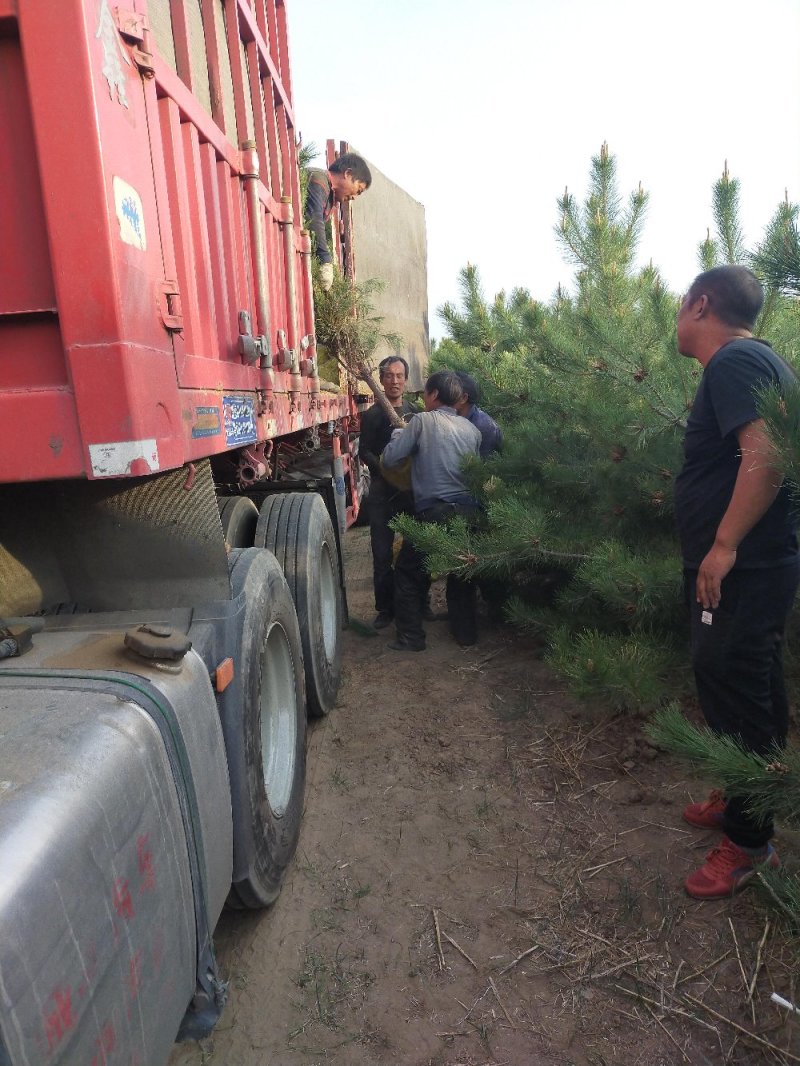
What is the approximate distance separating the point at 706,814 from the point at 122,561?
2.10 metres

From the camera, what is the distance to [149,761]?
4.10ft

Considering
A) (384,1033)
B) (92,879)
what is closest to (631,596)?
(384,1033)

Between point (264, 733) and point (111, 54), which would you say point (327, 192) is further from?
point (264, 733)

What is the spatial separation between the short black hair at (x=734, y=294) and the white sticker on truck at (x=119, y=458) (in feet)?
5.41

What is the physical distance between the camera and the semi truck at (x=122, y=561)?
102 centimetres

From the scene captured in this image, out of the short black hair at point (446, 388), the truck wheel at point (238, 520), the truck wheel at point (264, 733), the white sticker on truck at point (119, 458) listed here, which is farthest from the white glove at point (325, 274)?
the white sticker on truck at point (119, 458)

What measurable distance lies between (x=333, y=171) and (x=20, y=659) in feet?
14.8

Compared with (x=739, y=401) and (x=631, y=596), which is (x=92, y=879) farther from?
(x=631, y=596)

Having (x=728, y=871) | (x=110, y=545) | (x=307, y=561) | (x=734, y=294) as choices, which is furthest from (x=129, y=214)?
(x=728, y=871)

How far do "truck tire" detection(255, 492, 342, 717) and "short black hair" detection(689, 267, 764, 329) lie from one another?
1820 millimetres

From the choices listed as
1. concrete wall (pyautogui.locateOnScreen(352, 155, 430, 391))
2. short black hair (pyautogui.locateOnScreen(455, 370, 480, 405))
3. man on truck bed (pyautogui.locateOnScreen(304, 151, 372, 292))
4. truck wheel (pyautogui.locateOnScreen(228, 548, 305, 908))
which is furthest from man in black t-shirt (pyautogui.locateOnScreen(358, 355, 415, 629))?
truck wheel (pyautogui.locateOnScreen(228, 548, 305, 908))

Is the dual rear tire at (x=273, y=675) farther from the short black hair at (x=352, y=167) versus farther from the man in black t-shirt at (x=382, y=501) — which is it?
the short black hair at (x=352, y=167)

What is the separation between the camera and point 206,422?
6.04ft

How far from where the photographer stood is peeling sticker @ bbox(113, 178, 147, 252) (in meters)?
1.41
